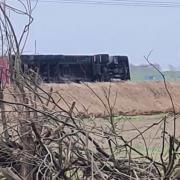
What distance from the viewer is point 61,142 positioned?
482cm

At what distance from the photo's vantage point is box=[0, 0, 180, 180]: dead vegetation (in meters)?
4.80

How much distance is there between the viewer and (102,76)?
35062 mm

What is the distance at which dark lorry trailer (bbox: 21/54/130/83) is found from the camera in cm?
3212

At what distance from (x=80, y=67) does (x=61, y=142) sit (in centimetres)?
2661

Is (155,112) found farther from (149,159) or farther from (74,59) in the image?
(149,159)

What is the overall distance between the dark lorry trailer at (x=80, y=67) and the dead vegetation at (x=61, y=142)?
1005 inches

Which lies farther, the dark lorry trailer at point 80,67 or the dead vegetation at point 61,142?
the dark lorry trailer at point 80,67

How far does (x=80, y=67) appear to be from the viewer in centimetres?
3139

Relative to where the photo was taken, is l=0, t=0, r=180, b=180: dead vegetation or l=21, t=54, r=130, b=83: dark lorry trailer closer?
l=0, t=0, r=180, b=180: dead vegetation

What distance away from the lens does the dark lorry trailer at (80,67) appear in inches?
Answer: 1265

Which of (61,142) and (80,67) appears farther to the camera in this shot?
(80,67)

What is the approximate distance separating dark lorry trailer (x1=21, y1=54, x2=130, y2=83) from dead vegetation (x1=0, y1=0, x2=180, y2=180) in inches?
1005

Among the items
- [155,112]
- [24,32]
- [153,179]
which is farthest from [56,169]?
[155,112]

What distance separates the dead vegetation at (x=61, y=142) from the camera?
4797 millimetres
